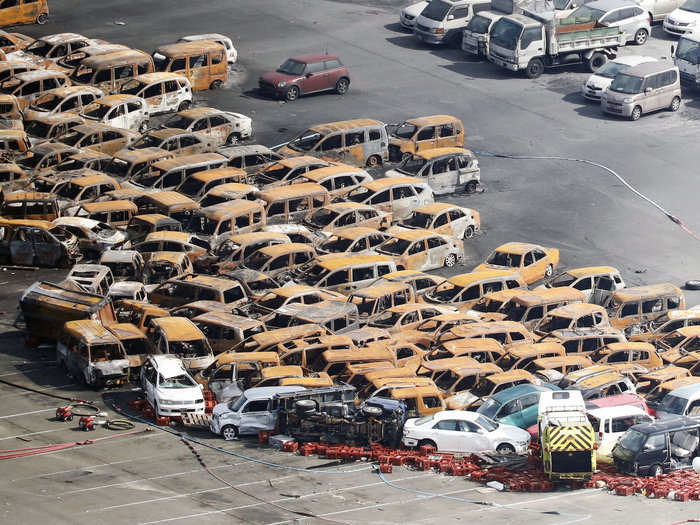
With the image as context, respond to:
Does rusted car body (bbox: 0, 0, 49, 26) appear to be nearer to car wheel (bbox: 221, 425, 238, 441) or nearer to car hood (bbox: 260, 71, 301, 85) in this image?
car hood (bbox: 260, 71, 301, 85)

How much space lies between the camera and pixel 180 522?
931 inches

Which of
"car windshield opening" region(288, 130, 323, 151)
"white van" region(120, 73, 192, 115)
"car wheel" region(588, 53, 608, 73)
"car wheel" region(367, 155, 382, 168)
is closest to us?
"car windshield opening" region(288, 130, 323, 151)

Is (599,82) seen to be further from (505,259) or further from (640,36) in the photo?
(505,259)

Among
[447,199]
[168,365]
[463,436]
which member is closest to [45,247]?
[168,365]

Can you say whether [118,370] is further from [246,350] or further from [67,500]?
[67,500]

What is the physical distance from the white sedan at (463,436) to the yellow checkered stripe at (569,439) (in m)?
1.93

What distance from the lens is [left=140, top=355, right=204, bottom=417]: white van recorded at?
96.0 feet

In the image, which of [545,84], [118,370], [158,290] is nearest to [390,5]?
[545,84]

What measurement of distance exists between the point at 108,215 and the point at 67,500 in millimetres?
16504

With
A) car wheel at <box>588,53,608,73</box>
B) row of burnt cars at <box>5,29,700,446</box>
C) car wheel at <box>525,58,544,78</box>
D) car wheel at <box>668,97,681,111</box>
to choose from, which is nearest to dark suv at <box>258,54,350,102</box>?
row of burnt cars at <box>5,29,700,446</box>

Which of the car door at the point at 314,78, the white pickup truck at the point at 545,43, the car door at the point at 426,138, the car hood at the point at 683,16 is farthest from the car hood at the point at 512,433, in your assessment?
the car hood at the point at 683,16

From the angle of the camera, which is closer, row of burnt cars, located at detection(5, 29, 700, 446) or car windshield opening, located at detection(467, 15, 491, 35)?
row of burnt cars, located at detection(5, 29, 700, 446)

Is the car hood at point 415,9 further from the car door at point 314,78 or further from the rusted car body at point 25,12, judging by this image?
the rusted car body at point 25,12

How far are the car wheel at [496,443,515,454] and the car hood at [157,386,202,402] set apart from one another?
6.77 metres
